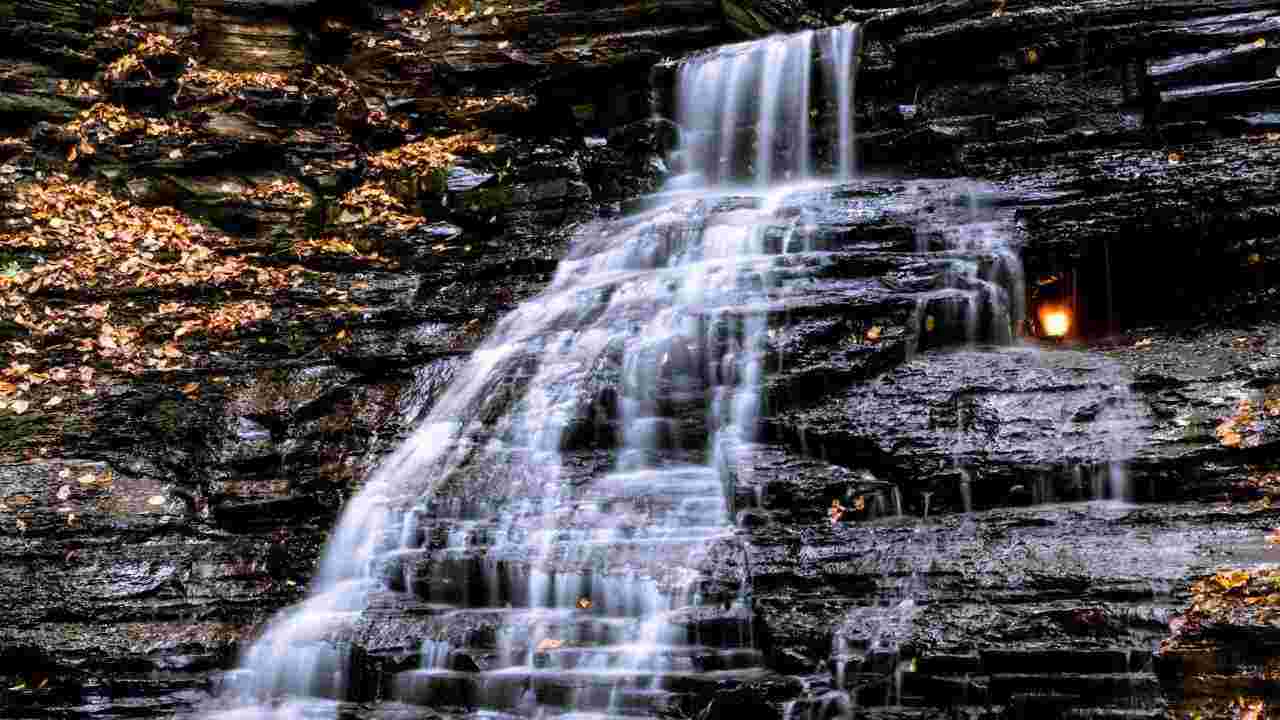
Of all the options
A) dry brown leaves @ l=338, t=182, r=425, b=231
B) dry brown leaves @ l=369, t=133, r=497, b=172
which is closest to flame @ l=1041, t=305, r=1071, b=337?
dry brown leaves @ l=338, t=182, r=425, b=231

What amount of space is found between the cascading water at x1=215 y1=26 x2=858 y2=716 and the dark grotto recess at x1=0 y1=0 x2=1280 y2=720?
40mm

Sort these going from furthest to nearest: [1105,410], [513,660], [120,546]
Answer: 1. [120,546]
2. [1105,410]
3. [513,660]

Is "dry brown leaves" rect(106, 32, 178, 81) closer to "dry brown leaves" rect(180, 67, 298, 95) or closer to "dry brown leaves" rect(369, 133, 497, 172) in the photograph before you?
"dry brown leaves" rect(180, 67, 298, 95)

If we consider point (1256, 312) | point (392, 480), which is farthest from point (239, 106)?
point (1256, 312)

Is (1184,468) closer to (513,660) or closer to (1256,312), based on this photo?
(1256,312)

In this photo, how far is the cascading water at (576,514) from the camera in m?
5.73

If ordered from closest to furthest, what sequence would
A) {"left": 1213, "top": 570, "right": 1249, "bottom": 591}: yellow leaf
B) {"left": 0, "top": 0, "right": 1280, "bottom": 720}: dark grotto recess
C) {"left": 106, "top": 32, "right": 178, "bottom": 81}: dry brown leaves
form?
{"left": 1213, "top": 570, "right": 1249, "bottom": 591}: yellow leaf, {"left": 0, "top": 0, "right": 1280, "bottom": 720}: dark grotto recess, {"left": 106, "top": 32, "right": 178, "bottom": 81}: dry brown leaves

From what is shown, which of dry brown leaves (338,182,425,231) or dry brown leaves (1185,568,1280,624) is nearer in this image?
dry brown leaves (1185,568,1280,624)

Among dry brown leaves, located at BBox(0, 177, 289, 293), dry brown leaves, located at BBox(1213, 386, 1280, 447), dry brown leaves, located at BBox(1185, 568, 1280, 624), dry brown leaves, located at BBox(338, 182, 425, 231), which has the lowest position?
dry brown leaves, located at BBox(1185, 568, 1280, 624)

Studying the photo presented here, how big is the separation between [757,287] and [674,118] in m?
5.32

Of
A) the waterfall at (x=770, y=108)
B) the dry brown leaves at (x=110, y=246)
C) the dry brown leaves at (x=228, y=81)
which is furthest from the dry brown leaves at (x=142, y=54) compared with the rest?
the waterfall at (x=770, y=108)

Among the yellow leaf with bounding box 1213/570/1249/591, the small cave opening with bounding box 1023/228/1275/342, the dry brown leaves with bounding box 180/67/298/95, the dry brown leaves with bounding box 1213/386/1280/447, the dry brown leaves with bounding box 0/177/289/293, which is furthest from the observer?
the dry brown leaves with bounding box 180/67/298/95

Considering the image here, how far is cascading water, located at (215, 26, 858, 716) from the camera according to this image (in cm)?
573

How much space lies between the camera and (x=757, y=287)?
875 cm
